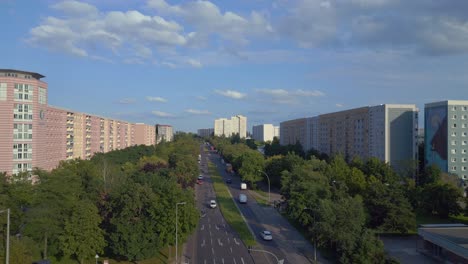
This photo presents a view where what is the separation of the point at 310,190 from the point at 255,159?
3271cm

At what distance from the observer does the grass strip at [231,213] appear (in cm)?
3844

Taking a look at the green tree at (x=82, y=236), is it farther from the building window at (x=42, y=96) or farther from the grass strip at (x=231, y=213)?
the building window at (x=42, y=96)

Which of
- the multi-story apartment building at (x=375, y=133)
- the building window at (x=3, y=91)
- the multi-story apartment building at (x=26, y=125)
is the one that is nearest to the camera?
the multi-story apartment building at (x=26, y=125)

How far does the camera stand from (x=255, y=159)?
70.4 m

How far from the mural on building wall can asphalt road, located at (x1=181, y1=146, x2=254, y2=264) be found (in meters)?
37.7

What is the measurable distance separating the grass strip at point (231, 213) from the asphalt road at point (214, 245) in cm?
58

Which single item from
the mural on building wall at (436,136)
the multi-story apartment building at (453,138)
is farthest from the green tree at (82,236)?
the mural on building wall at (436,136)

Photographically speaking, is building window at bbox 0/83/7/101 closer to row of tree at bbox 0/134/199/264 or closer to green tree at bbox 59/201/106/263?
row of tree at bbox 0/134/199/264

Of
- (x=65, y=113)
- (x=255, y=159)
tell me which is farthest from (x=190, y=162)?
(x=65, y=113)

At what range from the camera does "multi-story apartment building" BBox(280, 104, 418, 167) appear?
70.8m

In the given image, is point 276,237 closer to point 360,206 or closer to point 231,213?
point 360,206

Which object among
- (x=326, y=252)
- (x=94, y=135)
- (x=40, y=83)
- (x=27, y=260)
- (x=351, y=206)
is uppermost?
(x=40, y=83)

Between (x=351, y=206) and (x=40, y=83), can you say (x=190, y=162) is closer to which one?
(x=40, y=83)

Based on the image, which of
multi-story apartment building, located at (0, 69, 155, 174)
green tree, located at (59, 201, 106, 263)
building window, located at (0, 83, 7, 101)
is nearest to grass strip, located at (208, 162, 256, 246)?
green tree, located at (59, 201, 106, 263)
